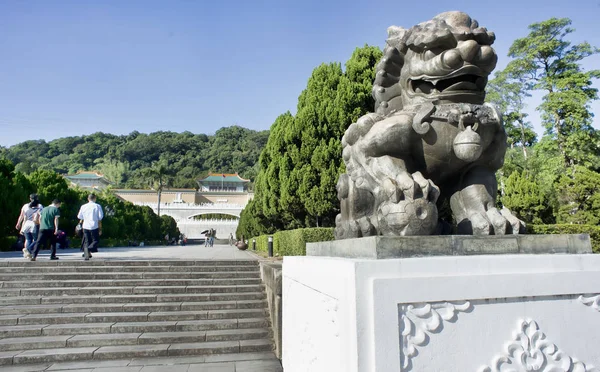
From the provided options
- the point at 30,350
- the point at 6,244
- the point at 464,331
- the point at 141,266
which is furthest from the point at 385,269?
the point at 6,244

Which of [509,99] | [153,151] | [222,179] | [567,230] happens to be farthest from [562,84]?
[153,151]

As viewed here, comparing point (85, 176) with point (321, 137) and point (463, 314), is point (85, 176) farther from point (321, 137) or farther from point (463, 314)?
point (463, 314)

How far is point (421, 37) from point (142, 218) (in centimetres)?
3658

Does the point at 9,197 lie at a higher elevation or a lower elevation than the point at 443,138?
higher

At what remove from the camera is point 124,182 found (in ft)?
254

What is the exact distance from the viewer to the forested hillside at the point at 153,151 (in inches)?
3489

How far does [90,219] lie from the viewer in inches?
335

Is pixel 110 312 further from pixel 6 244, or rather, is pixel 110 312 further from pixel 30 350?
pixel 6 244

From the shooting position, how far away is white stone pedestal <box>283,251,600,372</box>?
1587 millimetres

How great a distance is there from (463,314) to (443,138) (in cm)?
114

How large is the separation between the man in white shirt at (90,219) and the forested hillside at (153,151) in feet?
249

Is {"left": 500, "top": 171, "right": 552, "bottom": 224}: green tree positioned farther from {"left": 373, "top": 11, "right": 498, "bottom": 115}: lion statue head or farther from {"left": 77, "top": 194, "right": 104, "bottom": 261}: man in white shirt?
{"left": 77, "top": 194, "right": 104, "bottom": 261}: man in white shirt

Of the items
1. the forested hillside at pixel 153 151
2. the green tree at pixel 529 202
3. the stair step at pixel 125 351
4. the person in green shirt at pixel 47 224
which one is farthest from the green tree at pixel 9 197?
the forested hillside at pixel 153 151

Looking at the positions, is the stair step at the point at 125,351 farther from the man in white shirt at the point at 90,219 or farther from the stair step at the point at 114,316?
the man in white shirt at the point at 90,219
